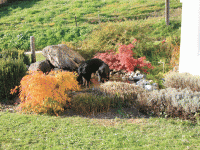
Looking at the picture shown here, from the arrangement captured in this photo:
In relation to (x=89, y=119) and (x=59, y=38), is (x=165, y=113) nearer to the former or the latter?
(x=89, y=119)

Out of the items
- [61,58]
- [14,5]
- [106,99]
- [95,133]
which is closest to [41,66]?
[61,58]

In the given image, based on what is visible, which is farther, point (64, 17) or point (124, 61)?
point (64, 17)

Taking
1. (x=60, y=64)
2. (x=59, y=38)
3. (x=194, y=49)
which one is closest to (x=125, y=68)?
(x=60, y=64)

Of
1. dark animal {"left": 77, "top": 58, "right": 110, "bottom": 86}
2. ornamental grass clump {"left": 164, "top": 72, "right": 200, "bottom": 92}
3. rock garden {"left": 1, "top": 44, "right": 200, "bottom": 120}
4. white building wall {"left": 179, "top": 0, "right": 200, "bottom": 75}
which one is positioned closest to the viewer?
rock garden {"left": 1, "top": 44, "right": 200, "bottom": 120}

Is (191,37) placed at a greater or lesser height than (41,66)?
greater

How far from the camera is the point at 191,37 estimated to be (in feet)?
24.3

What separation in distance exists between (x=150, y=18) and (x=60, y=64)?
10199 millimetres

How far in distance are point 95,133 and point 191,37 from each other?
4962 millimetres

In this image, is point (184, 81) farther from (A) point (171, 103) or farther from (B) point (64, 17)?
(B) point (64, 17)


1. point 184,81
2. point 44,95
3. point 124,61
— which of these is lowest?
point 44,95

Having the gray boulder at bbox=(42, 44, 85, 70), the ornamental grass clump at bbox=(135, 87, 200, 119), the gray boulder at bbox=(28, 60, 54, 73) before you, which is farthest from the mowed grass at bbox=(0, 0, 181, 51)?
the ornamental grass clump at bbox=(135, 87, 200, 119)

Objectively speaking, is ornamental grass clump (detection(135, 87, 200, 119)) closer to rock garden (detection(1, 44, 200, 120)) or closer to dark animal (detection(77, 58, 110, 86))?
rock garden (detection(1, 44, 200, 120))

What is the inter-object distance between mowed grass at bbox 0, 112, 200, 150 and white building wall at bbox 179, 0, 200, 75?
293 cm

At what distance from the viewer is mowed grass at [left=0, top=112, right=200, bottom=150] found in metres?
4.30
